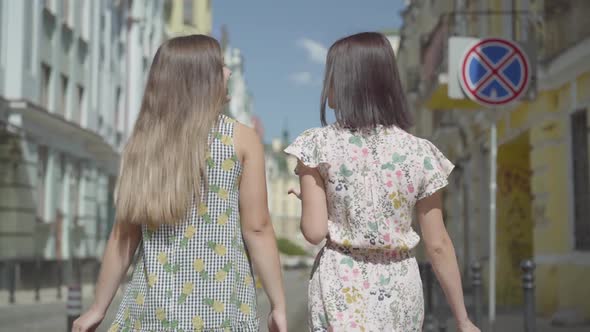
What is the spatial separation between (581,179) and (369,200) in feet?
40.3

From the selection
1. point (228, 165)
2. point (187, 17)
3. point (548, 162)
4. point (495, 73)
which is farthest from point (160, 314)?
point (187, 17)

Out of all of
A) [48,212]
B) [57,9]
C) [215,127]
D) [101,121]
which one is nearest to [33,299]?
[48,212]

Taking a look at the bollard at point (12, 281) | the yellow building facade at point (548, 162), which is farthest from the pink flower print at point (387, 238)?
the bollard at point (12, 281)

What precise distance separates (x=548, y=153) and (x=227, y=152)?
551 inches

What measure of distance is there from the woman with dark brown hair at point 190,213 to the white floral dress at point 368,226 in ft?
0.66

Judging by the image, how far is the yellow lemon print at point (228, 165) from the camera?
3531mm

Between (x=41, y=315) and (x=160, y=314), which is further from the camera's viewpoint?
(x=41, y=315)

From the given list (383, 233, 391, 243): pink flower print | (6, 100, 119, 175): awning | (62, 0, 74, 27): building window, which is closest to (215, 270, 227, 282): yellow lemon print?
(383, 233, 391, 243): pink flower print

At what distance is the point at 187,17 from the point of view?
196ft

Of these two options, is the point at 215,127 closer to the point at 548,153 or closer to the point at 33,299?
the point at 548,153

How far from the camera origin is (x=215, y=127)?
358 centimetres

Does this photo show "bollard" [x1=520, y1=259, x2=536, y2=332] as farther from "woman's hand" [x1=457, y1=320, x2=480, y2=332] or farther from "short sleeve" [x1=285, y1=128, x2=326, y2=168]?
"short sleeve" [x1=285, y1=128, x2=326, y2=168]

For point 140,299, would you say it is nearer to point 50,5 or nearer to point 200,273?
point 200,273

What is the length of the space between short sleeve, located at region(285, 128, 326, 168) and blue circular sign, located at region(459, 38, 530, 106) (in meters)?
6.50
